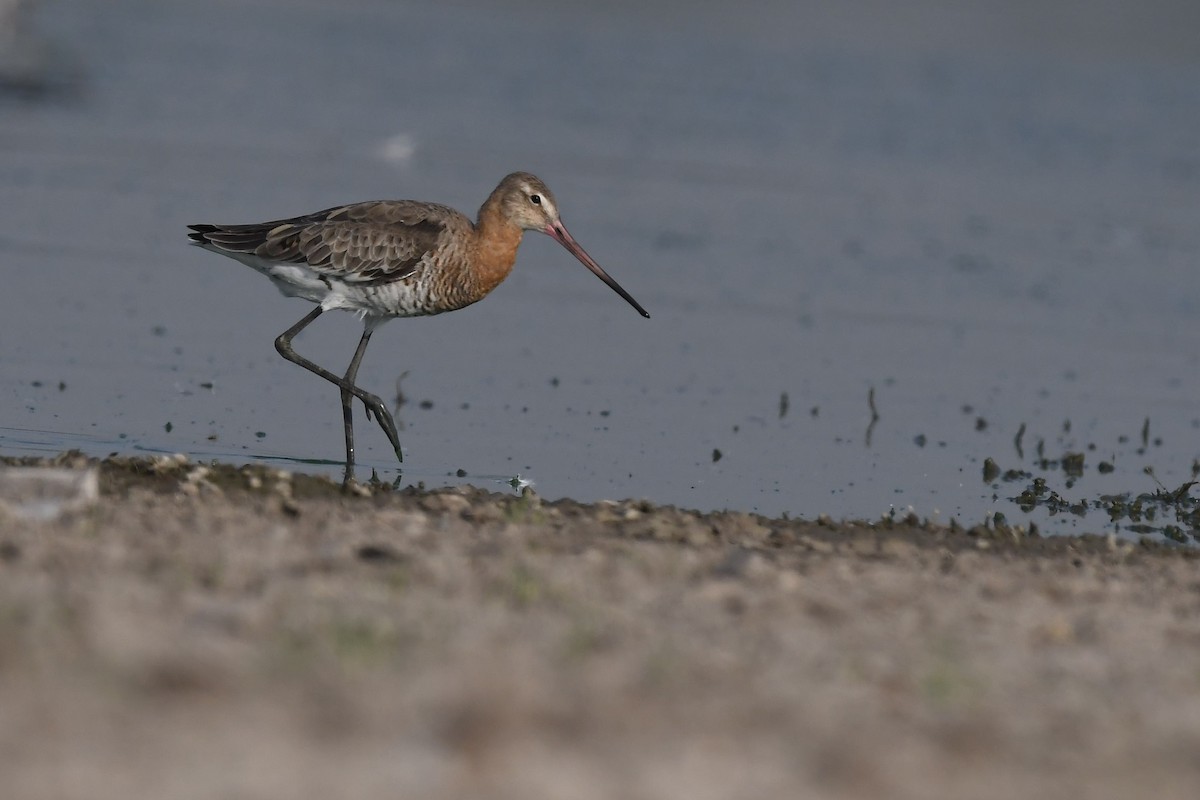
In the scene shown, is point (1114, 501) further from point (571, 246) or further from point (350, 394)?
point (350, 394)

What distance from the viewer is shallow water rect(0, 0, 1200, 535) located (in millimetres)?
10617

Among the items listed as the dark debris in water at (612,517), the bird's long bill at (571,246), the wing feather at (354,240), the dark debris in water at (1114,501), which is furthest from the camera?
the bird's long bill at (571,246)

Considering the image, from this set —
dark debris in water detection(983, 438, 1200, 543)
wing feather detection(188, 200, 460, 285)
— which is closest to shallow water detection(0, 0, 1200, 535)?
dark debris in water detection(983, 438, 1200, 543)

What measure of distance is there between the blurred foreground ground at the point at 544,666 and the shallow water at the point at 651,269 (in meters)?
2.63

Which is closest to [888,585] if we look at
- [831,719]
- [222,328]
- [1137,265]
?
[831,719]

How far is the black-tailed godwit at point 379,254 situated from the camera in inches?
407

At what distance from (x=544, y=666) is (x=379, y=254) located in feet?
18.3

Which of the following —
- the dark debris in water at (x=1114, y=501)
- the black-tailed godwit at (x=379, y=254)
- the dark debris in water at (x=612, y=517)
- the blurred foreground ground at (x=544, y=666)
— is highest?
the black-tailed godwit at (x=379, y=254)

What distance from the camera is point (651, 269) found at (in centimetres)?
1528

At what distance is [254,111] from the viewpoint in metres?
21.8

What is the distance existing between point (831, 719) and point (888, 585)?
207cm

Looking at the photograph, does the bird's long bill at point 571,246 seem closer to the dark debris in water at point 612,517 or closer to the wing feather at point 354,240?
the wing feather at point 354,240

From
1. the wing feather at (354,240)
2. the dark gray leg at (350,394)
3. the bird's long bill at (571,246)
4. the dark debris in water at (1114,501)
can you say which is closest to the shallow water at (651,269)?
the dark debris in water at (1114,501)

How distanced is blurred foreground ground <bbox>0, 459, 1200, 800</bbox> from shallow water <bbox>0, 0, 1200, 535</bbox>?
103 inches
